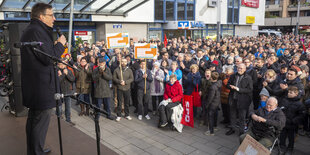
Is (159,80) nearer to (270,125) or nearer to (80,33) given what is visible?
(270,125)

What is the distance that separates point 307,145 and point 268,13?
62780 mm

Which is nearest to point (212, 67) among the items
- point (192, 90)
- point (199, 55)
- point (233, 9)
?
point (192, 90)

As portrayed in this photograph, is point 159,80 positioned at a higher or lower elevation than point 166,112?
higher

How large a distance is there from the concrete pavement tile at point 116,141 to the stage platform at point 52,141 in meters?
1.09

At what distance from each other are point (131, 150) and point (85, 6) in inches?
532

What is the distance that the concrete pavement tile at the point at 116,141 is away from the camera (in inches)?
218

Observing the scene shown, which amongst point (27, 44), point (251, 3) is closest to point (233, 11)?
point (251, 3)

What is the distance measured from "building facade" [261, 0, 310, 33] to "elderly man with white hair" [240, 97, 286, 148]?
52.9 metres

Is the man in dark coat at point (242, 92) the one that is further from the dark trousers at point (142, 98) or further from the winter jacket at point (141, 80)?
the dark trousers at point (142, 98)

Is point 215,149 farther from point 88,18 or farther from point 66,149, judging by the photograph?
point 88,18

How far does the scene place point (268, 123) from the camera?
4.50 metres

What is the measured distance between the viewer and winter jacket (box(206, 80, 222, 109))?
6180mm

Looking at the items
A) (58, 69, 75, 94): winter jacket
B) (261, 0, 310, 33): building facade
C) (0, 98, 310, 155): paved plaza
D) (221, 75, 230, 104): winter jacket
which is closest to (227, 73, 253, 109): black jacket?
(221, 75, 230, 104): winter jacket

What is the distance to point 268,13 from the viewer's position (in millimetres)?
60781
